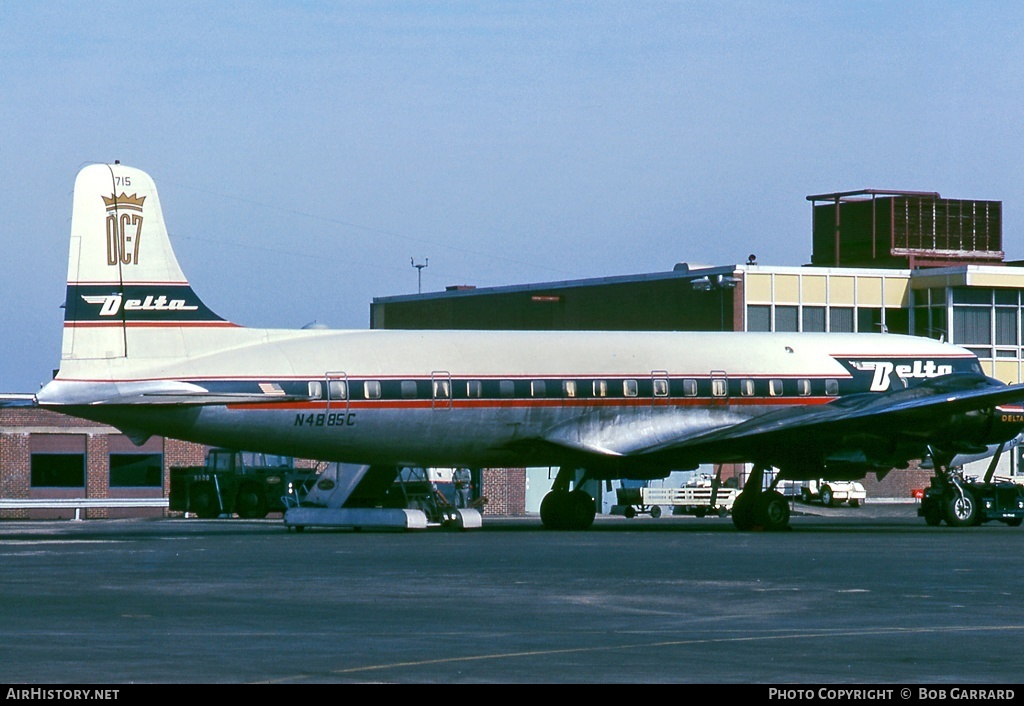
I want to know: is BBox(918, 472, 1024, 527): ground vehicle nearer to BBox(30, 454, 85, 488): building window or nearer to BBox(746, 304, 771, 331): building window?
BBox(746, 304, 771, 331): building window

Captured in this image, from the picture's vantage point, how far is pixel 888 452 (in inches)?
1553

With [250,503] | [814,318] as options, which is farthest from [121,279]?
[814,318]

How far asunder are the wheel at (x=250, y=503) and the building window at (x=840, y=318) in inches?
1224

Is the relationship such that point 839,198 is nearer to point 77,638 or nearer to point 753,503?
point 753,503

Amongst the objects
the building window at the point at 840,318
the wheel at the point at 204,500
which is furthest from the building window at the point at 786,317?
the wheel at the point at 204,500

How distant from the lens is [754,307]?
75500 millimetres

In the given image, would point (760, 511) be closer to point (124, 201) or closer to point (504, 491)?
point (124, 201)

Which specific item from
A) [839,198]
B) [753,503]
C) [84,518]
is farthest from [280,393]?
[839,198]

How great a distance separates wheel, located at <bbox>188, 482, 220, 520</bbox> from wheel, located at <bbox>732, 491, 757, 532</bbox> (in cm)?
2308

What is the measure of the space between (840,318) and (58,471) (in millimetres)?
35827

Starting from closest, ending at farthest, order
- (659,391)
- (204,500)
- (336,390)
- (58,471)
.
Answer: (336,390)
(659,391)
(204,500)
(58,471)

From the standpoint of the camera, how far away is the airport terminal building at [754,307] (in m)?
67.0

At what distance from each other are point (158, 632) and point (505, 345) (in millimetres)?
23964

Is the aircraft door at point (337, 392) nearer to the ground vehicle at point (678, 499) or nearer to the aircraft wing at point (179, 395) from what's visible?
the aircraft wing at point (179, 395)
